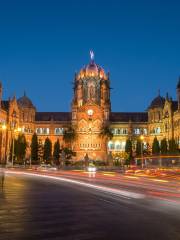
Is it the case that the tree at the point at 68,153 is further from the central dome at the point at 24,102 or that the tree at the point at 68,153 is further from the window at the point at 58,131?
the central dome at the point at 24,102

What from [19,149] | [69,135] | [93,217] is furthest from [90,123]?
[93,217]

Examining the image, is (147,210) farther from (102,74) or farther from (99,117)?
(102,74)

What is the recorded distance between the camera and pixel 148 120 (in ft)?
485

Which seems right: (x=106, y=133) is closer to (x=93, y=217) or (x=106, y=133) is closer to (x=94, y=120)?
(x=94, y=120)

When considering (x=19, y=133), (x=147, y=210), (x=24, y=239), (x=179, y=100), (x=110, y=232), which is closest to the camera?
(x=24, y=239)

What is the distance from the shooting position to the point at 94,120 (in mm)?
138125

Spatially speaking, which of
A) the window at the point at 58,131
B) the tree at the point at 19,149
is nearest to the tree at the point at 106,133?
the window at the point at 58,131

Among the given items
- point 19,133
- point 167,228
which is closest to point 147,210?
point 167,228

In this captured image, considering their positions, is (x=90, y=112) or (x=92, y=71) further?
(x=92, y=71)

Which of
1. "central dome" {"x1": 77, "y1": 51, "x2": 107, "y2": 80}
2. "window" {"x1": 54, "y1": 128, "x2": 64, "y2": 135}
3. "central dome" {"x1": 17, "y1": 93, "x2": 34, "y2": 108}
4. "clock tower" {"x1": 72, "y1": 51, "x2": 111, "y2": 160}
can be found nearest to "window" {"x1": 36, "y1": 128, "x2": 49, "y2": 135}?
"window" {"x1": 54, "y1": 128, "x2": 64, "y2": 135}

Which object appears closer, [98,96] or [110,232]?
[110,232]

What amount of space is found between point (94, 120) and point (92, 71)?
71.1 feet

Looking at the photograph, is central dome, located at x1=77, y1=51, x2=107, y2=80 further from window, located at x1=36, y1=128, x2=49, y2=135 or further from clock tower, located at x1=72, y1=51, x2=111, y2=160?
window, located at x1=36, y1=128, x2=49, y2=135

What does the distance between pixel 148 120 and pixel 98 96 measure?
23.9 m
